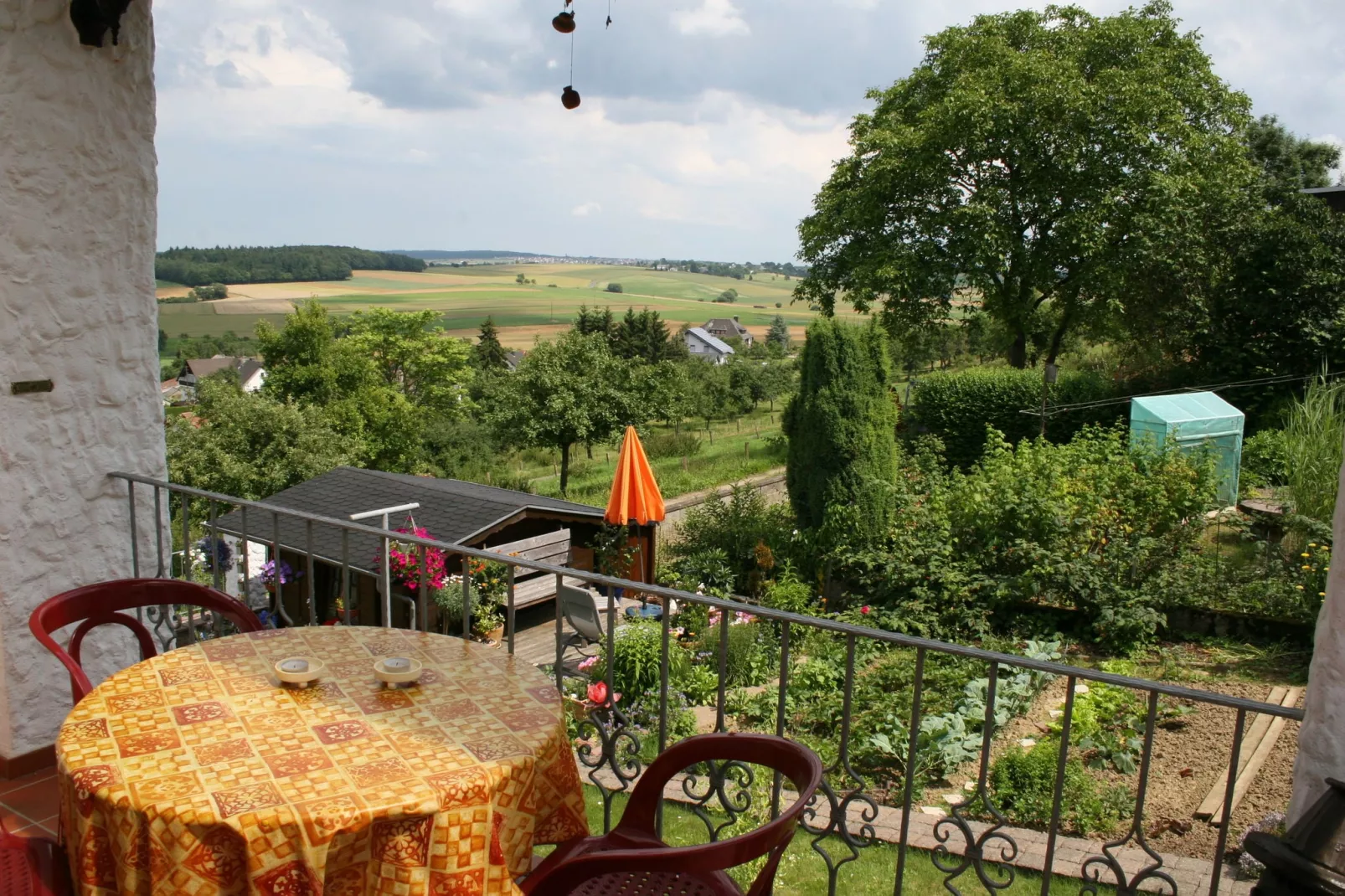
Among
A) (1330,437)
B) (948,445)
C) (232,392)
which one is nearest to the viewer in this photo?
(1330,437)

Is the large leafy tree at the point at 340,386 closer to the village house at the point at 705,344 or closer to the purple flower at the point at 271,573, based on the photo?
the purple flower at the point at 271,573

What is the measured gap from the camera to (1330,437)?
840 cm

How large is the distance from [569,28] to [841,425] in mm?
9348

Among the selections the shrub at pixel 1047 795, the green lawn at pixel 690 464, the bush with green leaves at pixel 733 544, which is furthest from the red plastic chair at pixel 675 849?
the green lawn at pixel 690 464

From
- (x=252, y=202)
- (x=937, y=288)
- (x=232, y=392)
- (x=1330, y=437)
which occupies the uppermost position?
(x=252, y=202)

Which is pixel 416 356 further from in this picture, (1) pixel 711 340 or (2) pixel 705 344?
(1) pixel 711 340

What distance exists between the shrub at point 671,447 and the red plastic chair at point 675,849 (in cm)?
2954

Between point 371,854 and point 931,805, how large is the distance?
14.9 feet

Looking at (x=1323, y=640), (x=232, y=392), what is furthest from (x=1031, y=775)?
(x=232, y=392)

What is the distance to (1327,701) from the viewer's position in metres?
1.56

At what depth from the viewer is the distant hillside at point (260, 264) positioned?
5788cm

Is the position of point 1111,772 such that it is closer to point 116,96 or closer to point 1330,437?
point 1330,437

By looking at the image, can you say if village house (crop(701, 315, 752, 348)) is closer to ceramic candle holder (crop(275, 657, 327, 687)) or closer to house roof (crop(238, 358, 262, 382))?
house roof (crop(238, 358, 262, 382))

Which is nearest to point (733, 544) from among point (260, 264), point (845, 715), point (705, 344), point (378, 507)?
point (378, 507)
